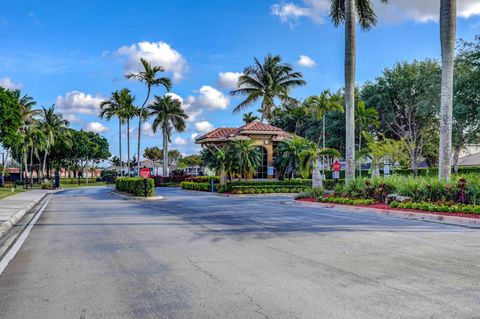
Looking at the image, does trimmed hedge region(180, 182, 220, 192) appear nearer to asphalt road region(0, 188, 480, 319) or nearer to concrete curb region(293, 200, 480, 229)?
concrete curb region(293, 200, 480, 229)

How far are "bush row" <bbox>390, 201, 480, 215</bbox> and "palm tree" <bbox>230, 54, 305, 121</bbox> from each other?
34157mm

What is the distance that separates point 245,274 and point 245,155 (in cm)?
2999

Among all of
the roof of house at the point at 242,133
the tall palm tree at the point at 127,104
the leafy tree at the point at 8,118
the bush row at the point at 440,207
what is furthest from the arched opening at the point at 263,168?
the bush row at the point at 440,207

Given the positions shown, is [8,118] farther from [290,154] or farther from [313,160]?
[313,160]

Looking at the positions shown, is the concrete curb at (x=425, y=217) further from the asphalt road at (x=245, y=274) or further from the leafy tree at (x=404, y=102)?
the leafy tree at (x=404, y=102)

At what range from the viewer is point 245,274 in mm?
6766

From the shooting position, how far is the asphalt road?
510 centimetres

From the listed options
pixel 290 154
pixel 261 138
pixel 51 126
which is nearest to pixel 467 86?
pixel 290 154

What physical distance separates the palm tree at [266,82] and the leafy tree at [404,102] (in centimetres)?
875

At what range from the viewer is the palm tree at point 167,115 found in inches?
2469

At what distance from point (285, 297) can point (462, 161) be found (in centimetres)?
6362

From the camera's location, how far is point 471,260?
782cm

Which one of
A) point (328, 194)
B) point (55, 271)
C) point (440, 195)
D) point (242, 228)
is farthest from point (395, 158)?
point (55, 271)

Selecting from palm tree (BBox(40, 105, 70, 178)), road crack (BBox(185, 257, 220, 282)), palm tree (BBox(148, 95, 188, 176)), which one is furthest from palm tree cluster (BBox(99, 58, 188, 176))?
road crack (BBox(185, 257, 220, 282))
